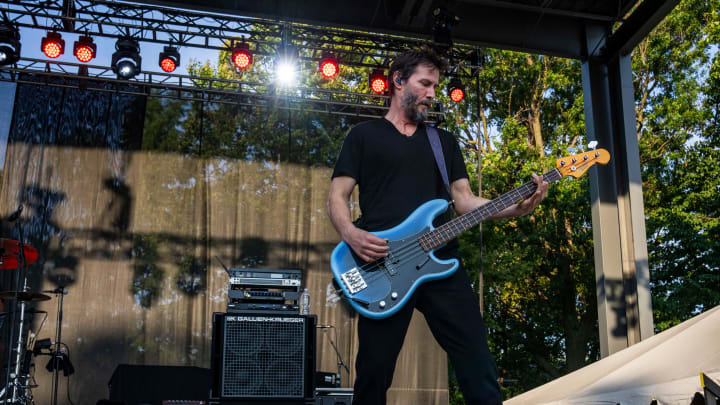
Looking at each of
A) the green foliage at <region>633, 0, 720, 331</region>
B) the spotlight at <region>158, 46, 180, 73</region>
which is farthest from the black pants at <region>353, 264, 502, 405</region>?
the green foliage at <region>633, 0, 720, 331</region>

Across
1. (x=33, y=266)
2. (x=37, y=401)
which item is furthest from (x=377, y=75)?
(x=37, y=401)

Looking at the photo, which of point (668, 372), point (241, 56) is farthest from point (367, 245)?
point (241, 56)

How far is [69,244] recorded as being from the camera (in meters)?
8.86

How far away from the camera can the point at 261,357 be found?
3400 mm

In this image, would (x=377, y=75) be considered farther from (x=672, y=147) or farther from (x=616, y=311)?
(x=672, y=147)

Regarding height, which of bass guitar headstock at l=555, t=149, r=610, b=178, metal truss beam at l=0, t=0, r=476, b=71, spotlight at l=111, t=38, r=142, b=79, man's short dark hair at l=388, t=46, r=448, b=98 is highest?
metal truss beam at l=0, t=0, r=476, b=71

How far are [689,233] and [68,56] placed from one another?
1316 cm

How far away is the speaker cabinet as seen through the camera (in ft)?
10.9

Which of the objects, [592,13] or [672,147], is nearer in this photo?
[592,13]

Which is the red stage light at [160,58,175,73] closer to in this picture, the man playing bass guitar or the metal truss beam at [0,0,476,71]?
the metal truss beam at [0,0,476,71]

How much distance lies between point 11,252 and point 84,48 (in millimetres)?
2771

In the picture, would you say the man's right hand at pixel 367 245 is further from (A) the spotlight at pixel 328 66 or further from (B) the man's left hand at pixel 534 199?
(A) the spotlight at pixel 328 66

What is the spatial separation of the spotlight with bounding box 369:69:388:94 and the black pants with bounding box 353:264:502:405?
22.3 ft

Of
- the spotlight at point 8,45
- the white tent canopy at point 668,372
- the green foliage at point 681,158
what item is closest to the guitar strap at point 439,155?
the white tent canopy at point 668,372
